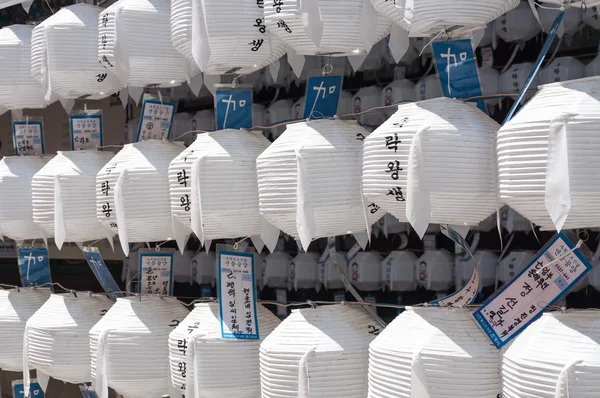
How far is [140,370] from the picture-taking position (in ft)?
8.76

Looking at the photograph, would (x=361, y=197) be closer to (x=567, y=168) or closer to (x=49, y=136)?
(x=567, y=168)

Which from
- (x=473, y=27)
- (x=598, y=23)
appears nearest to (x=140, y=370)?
(x=473, y=27)

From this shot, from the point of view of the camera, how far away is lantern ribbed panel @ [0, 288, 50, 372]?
10.8 feet

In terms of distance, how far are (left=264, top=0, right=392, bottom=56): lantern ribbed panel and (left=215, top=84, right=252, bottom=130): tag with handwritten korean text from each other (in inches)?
15.2

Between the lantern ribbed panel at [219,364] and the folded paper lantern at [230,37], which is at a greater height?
the folded paper lantern at [230,37]

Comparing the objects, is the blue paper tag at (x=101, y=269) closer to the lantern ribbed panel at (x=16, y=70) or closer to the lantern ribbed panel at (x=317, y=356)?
the lantern ribbed panel at (x=16, y=70)

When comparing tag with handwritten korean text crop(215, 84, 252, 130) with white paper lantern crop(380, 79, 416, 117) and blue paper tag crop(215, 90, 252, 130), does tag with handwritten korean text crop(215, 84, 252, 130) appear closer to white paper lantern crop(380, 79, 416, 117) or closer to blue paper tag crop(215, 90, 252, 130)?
blue paper tag crop(215, 90, 252, 130)

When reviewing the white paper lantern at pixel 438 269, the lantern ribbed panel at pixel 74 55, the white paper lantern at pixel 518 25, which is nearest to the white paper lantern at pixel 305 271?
the white paper lantern at pixel 438 269

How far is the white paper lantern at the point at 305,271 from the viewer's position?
3166 millimetres

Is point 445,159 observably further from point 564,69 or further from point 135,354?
point 135,354

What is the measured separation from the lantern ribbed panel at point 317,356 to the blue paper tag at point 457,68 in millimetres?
642

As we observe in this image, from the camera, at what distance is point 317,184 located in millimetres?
2117

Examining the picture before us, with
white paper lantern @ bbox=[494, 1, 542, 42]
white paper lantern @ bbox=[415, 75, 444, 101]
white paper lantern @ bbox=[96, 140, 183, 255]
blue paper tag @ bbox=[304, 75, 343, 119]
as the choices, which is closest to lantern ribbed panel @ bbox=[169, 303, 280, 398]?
white paper lantern @ bbox=[96, 140, 183, 255]

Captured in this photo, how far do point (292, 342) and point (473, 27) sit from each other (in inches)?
34.5
